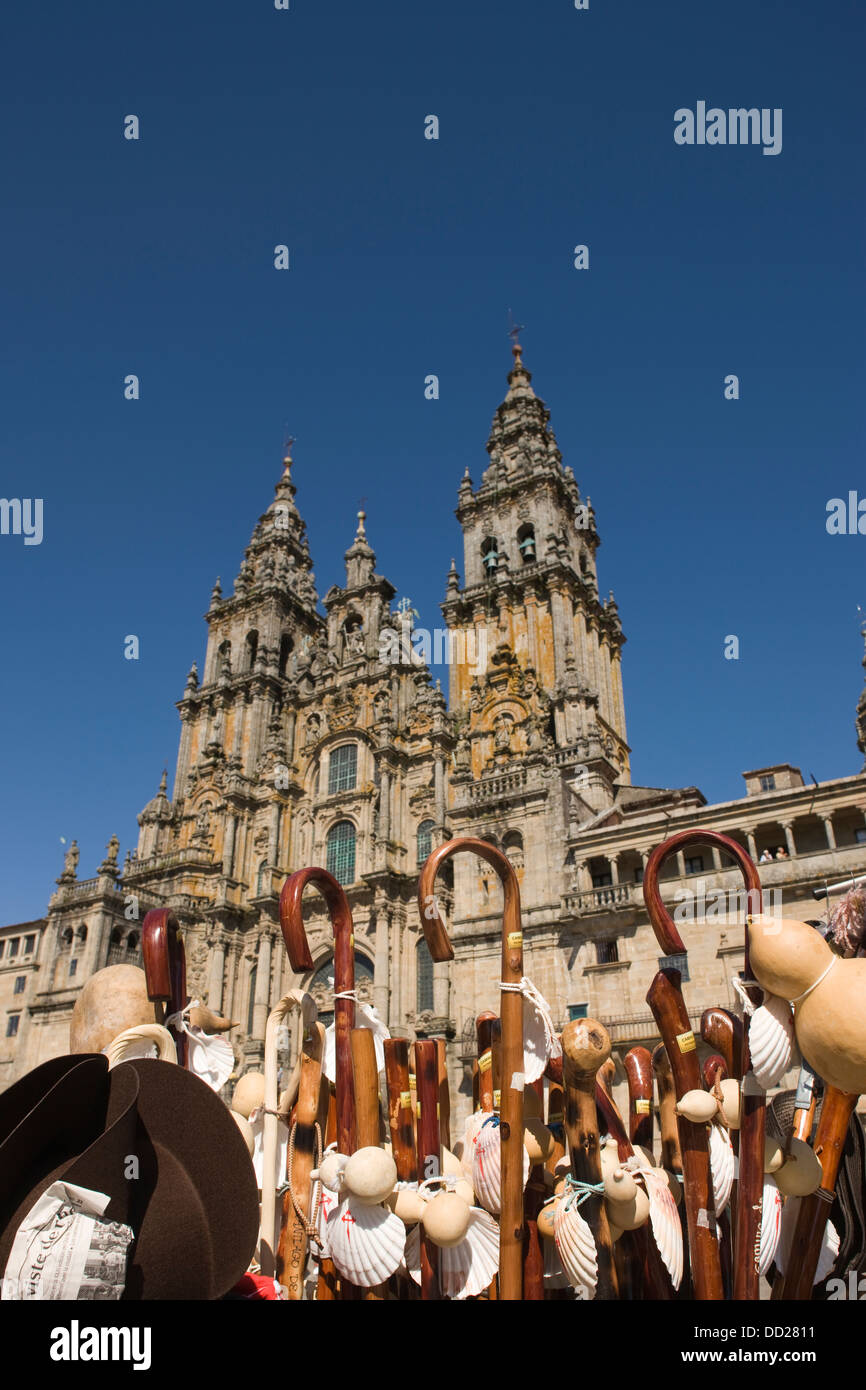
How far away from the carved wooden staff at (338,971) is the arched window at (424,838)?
98.6 ft

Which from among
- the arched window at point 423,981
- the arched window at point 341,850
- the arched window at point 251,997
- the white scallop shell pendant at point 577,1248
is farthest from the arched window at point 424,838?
the white scallop shell pendant at point 577,1248

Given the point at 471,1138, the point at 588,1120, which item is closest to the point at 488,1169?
the point at 471,1138

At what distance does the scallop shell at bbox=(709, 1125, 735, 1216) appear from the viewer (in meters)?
4.89

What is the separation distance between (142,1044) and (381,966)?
29.2 meters

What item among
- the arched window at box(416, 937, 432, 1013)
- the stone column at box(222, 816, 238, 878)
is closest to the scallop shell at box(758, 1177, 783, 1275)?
the arched window at box(416, 937, 432, 1013)

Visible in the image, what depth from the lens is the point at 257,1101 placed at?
6.68 m

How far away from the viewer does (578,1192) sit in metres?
4.46

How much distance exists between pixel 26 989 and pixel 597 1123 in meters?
40.2

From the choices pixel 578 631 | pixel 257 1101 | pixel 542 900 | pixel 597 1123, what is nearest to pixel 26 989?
pixel 542 900

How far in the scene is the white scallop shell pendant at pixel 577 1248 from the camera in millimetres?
4141

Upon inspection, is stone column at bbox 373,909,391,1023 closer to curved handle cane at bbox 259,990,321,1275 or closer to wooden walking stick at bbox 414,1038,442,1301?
curved handle cane at bbox 259,990,321,1275

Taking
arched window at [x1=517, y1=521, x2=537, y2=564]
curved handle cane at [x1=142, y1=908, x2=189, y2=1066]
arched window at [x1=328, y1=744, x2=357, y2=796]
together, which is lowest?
curved handle cane at [x1=142, y1=908, x2=189, y2=1066]

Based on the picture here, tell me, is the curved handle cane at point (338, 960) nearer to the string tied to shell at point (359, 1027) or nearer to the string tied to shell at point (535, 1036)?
the string tied to shell at point (359, 1027)

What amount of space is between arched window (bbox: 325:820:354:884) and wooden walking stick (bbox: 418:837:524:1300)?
32.8 m
